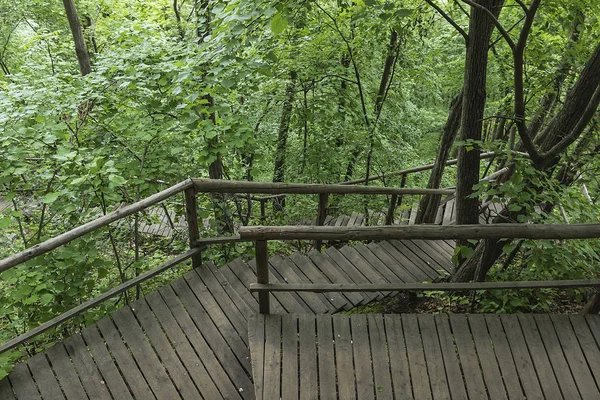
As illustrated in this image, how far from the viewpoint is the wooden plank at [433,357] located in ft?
9.57

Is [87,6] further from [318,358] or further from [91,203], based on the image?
[318,358]

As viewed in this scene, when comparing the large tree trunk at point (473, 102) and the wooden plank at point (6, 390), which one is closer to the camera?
the wooden plank at point (6, 390)

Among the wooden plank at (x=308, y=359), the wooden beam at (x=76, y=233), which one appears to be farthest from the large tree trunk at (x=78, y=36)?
the wooden plank at (x=308, y=359)

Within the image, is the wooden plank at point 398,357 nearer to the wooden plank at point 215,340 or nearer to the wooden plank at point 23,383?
the wooden plank at point 215,340

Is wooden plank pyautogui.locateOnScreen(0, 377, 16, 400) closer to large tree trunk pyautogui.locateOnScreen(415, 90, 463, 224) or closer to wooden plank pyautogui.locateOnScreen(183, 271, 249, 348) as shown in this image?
wooden plank pyautogui.locateOnScreen(183, 271, 249, 348)

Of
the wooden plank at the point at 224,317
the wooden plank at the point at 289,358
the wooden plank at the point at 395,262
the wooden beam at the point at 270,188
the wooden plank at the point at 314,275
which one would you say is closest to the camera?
the wooden plank at the point at 289,358

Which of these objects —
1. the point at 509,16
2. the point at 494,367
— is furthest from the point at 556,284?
the point at 509,16

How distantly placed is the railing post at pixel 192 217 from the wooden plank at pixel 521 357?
2.67 metres

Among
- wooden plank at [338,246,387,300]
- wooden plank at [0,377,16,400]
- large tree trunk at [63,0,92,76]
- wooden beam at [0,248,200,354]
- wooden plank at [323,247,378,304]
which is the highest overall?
large tree trunk at [63,0,92,76]

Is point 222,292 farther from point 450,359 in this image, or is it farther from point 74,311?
point 450,359

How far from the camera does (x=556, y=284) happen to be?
321 cm

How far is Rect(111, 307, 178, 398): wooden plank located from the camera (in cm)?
307

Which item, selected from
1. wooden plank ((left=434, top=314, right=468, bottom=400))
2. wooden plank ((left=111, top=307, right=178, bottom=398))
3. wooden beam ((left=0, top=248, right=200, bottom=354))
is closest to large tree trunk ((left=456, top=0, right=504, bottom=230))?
wooden plank ((left=434, top=314, right=468, bottom=400))

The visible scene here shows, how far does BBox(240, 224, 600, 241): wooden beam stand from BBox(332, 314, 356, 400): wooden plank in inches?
27.6
